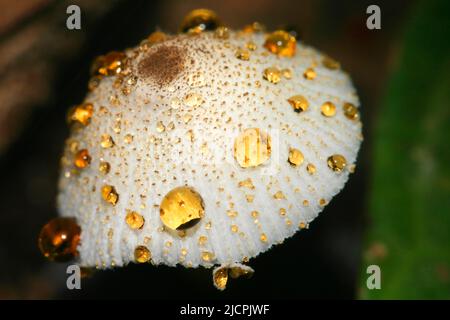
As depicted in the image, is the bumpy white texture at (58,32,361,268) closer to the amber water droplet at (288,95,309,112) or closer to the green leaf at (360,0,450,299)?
the amber water droplet at (288,95,309,112)

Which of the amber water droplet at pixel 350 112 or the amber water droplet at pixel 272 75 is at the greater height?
the amber water droplet at pixel 272 75

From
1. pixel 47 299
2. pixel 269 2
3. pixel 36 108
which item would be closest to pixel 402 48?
pixel 269 2

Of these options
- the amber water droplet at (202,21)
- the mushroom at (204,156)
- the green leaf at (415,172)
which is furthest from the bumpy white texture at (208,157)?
the green leaf at (415,172)

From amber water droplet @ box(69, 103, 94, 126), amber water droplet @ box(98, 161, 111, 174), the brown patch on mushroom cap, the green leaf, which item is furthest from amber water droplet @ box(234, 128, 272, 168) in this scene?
the green leaf

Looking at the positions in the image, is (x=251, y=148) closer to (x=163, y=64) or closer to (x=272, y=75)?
(x=272, y=75)

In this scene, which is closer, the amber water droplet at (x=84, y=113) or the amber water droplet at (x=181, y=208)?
the amber water droplet at (x=181, y=208)

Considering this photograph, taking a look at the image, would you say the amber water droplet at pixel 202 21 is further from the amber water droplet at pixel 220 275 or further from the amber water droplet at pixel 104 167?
the amber water droplet at pixel 220 275

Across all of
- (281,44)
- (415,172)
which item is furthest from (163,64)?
(415,172)
